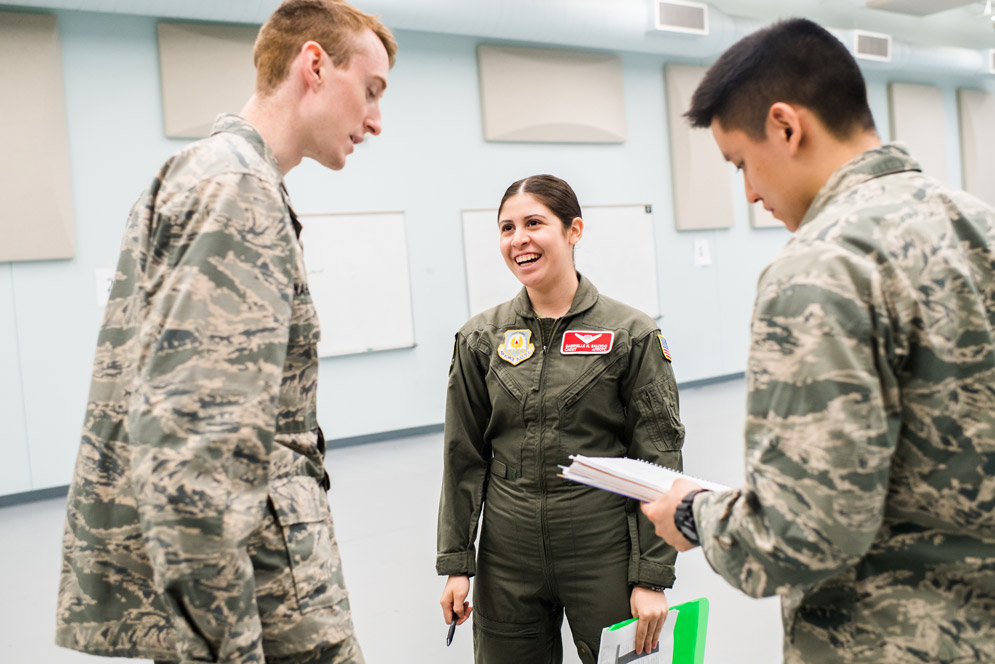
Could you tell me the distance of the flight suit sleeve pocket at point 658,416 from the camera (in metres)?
1.56

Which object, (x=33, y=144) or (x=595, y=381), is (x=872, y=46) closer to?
(x=33, y=144)

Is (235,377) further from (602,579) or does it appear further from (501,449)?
(602,579)

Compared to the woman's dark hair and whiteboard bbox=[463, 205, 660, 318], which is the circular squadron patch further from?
whiteboard bbox=[463, 205, 660, 318]

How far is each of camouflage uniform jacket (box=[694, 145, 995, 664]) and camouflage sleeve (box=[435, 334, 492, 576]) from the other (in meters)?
0.86

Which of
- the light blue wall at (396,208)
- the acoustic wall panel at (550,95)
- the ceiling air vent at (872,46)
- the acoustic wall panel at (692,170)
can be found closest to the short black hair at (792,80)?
the light blue wall at (396,208)

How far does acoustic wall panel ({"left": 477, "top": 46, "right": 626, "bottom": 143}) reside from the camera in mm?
6090

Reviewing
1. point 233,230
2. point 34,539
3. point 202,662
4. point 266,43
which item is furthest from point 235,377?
point 34,539

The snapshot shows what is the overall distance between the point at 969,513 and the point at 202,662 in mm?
922

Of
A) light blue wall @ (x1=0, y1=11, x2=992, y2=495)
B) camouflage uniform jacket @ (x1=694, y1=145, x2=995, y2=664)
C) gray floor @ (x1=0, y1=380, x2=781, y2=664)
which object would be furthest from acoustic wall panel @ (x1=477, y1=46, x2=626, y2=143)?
camouflage uniform jacket @ (x1=694, y1=145, x2=995, y2=664)

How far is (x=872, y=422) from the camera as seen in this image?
77cm

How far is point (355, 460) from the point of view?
16.7ft

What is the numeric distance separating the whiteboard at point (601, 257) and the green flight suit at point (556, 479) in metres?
4.33

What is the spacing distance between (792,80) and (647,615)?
1.04 metres

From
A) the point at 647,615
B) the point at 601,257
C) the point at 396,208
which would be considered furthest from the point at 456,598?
the point at 601,257
